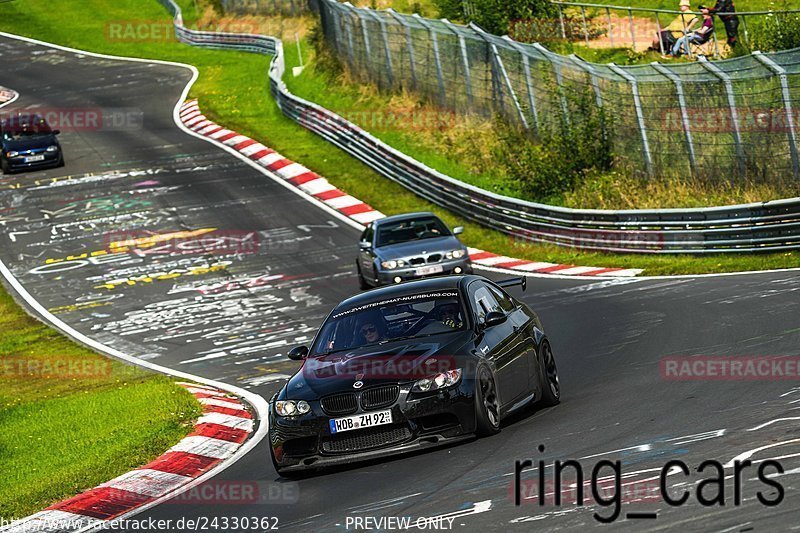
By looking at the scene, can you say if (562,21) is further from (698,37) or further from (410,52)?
(698,37)

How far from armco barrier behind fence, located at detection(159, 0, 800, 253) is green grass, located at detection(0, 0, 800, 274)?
8.9 inches

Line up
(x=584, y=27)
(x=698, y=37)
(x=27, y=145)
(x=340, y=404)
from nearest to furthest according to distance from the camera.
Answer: (x=340, y=404)
(x=698, y=37)
(x=584, y=27)
(x=27, y=145)

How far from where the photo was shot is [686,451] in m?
8.83

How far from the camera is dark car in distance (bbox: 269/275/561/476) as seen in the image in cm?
1032

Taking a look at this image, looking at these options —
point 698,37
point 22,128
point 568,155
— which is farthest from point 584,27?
point 22,128

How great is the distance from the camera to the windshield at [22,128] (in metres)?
39.7

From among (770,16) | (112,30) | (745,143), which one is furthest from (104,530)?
(112,30)

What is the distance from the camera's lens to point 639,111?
2577 centimetres

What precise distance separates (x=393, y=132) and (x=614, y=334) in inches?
850

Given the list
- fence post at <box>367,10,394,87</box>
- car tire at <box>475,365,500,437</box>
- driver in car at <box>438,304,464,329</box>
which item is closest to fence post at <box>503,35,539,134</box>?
fence post at <box>367,10,394,87</box>

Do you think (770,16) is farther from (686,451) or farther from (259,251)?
(686,451)

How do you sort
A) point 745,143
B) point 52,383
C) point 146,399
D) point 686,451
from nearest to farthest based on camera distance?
point 686,451
point 146,399
point 52,383
point 745,143

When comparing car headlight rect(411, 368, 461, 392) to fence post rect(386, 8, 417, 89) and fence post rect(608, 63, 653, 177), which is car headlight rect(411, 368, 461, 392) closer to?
fence post rect(608, 63, 653, 177)

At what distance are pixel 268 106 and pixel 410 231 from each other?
857 inches
